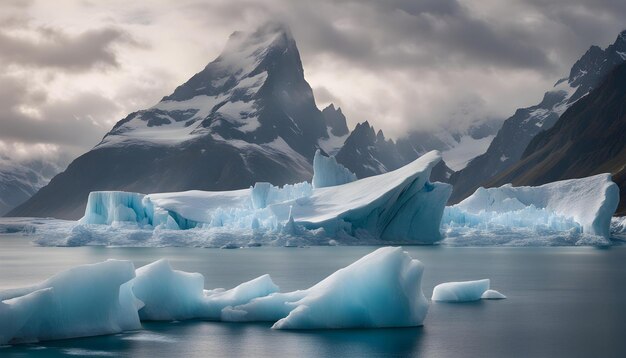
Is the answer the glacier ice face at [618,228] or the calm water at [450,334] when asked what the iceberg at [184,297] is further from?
the glacier ice face at [618,228]

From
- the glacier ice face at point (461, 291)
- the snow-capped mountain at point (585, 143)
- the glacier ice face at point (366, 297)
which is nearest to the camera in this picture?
the glacier ice face at point (366, 297)

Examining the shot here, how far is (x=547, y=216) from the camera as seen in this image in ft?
243

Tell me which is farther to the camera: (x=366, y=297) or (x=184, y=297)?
(x=184, y=297)

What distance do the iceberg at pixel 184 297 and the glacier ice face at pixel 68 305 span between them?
211 cm

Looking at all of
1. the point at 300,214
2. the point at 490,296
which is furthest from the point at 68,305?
the point at 300,214

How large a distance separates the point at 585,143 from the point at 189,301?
149 meters

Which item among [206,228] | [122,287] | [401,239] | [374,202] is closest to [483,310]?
[122,287]

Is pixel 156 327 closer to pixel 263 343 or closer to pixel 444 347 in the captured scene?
pixel 263 343

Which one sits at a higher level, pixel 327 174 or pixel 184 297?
pixel 327 174

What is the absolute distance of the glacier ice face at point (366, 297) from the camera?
21.9m

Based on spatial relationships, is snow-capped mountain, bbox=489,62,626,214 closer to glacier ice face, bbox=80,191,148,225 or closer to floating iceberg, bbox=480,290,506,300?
glacier ice face, bbox=80,191,148,225

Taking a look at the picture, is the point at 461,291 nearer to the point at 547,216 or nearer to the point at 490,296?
the point at 490,296

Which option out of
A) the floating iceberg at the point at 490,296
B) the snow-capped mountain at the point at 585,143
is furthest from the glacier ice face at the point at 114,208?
the snow-capped mountain at the point at 585,143

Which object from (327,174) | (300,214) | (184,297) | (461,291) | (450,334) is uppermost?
A: (327,174)
